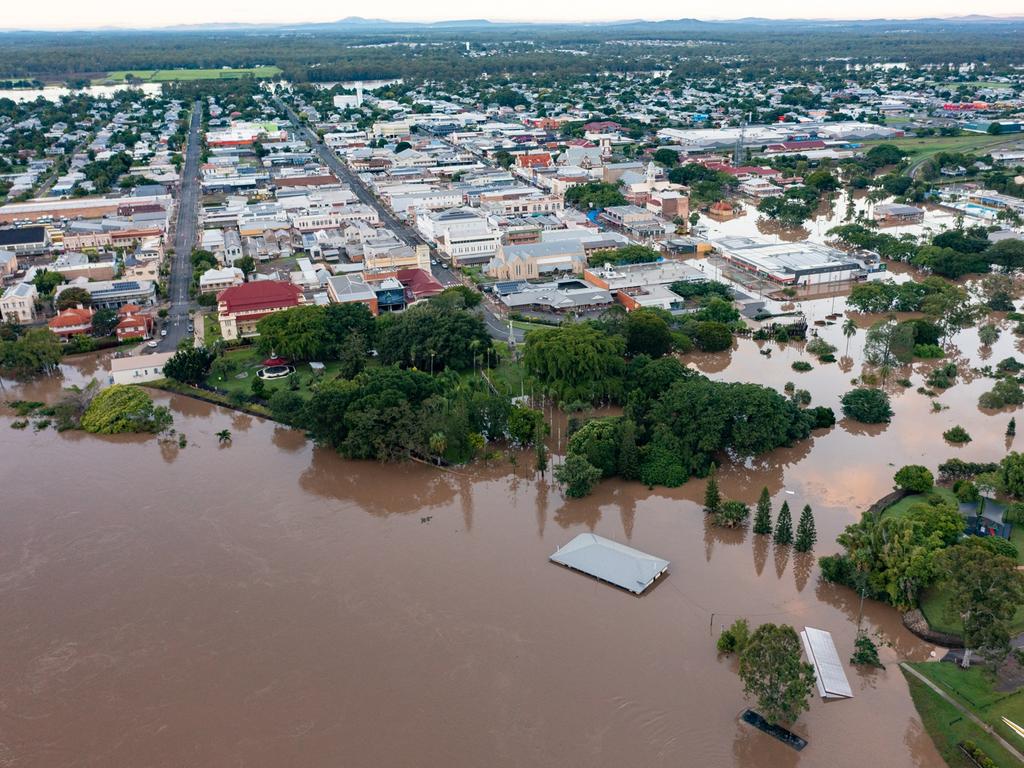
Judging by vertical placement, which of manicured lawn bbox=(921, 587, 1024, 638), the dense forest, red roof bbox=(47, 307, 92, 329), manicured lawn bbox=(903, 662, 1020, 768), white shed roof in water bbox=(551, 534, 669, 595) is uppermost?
the dense forest

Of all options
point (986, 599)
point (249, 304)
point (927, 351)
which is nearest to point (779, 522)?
point (986, 599)

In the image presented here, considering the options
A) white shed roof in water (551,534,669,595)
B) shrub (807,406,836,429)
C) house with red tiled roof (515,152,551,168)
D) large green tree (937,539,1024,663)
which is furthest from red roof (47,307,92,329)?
house with red tiled roof (515,152,551,168)

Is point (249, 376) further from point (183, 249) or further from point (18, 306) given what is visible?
point (183, 249)

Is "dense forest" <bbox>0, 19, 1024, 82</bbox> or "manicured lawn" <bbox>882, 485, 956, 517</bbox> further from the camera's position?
"dense forest" <bbox>0, 19, 1024, 82</bbox>

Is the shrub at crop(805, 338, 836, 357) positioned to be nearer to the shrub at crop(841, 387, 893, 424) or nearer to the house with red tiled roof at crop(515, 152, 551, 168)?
the shrub at crop(841, 387, 893, 424)

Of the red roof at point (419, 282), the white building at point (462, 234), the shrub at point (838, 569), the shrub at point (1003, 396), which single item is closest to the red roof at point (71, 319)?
the red roof at point (419, 282)

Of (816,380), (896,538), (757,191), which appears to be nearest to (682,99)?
(757,191)

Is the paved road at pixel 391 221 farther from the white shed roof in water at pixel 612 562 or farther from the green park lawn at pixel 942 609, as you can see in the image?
the green park lawn at pixel 942 609
